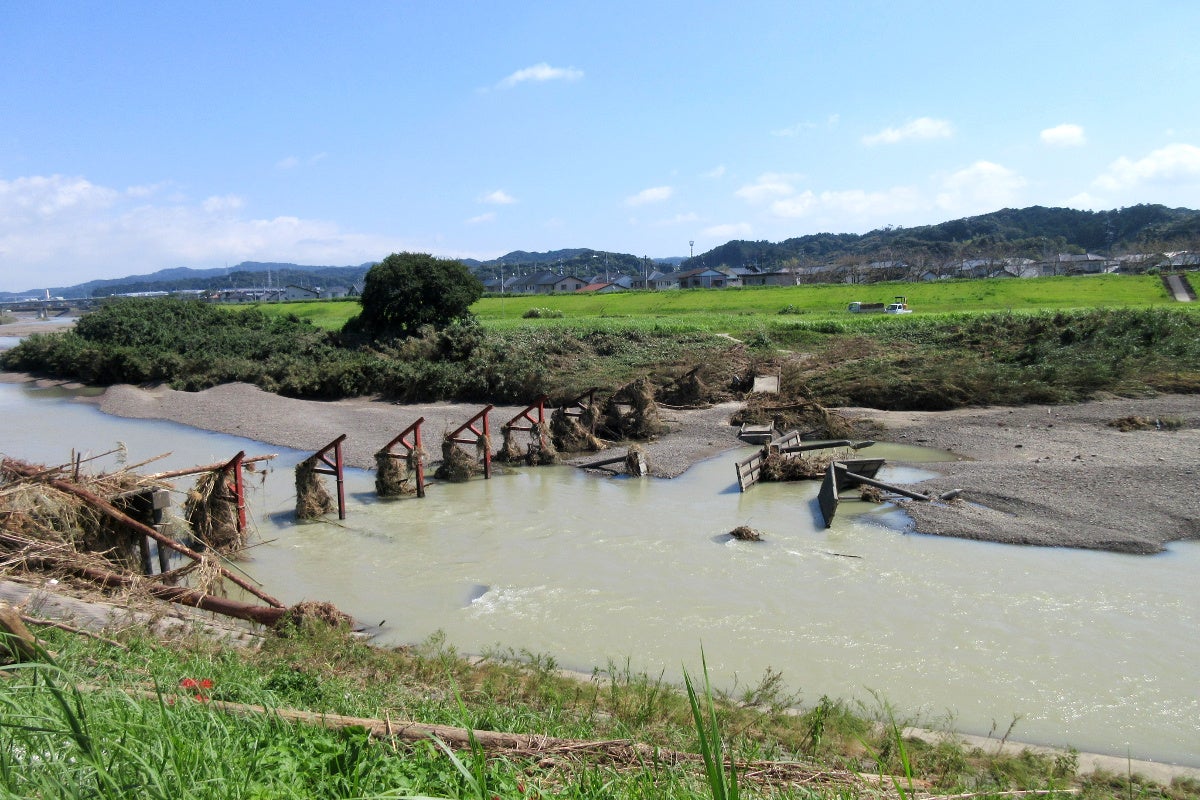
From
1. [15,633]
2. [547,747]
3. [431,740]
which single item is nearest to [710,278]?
[547,747]

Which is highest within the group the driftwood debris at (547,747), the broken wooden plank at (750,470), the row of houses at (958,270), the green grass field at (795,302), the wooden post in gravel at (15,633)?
the row of houses at (958,270)

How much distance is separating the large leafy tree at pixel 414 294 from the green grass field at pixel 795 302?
27.0ft

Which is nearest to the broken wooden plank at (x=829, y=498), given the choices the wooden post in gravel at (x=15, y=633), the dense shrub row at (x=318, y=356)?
the wooden post in gravel at (x=15, y=633)

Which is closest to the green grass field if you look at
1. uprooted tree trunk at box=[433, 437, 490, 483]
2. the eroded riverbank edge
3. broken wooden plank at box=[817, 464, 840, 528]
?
the eroded riverbank edge

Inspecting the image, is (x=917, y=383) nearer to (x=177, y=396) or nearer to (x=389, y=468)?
(x=389, y=468)

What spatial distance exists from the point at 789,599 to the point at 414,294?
3255 centimetres

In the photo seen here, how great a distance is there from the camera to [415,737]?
494 centimetres

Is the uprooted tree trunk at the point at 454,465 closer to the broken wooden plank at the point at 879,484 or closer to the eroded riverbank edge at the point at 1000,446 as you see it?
the eroded riverbank edge at the point at 1000,446

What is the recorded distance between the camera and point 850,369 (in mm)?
32125

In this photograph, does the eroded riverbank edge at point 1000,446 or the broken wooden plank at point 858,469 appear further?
the broken wooden plank at point 858,469

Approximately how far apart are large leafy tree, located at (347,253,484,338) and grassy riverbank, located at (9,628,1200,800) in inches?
1282

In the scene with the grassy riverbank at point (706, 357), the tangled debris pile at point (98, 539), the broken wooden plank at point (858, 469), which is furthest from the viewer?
the grassy riverbank at point (706, 357)

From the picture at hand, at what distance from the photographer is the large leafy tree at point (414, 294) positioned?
4150 cm

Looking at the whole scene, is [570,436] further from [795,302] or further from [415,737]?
[795,302]
